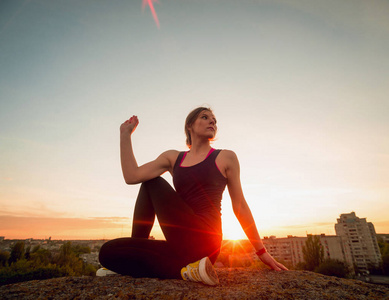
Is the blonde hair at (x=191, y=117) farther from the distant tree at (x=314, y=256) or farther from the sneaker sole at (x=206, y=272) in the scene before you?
the distant tree at (x=314, y=256)

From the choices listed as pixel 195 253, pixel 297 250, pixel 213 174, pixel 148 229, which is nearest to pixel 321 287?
pixel 195 253

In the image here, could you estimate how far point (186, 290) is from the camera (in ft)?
5.93

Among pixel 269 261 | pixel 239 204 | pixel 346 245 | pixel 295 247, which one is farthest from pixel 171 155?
→ pixel 346 245

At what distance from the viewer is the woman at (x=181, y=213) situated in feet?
6.71

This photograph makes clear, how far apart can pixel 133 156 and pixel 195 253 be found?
1.28 meters

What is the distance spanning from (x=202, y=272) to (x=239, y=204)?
1.00 metres

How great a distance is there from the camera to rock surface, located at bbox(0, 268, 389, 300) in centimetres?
174

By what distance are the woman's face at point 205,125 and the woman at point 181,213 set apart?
1 cm

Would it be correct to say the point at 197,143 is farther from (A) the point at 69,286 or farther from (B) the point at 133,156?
(A) the point at 69,286

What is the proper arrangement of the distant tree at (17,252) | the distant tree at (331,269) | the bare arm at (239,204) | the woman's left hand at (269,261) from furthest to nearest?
1. the distant tree at (17,252)
2. the distant tree at (331,269)
3. the woman's left hand at (269,261)
4. the bare arm at (239,204)

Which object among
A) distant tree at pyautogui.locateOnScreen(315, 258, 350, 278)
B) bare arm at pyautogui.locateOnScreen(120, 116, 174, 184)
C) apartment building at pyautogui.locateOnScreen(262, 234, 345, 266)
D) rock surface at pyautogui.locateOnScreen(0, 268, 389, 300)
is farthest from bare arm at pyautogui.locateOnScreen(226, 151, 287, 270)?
apartment building at pyautogui.locateOnScreen(262, 234, 345, 266)

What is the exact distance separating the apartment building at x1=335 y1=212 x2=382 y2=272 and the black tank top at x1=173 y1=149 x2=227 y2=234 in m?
94.6

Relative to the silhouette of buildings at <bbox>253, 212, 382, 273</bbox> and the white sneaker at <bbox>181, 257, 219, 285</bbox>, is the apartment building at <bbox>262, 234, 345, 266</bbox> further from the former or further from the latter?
the white sneaker at <bbox>181, 257, 219, 285</bbox>

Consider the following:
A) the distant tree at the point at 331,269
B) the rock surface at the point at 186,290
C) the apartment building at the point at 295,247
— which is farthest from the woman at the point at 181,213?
the apartment building at the point at 295,247
